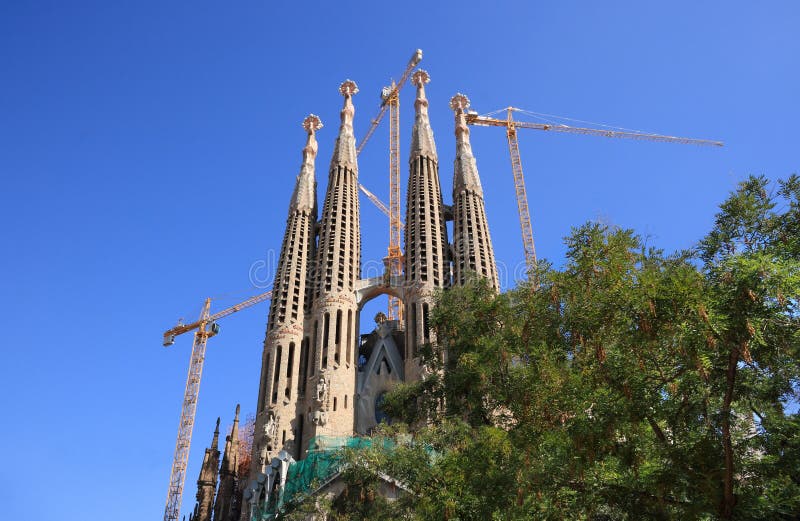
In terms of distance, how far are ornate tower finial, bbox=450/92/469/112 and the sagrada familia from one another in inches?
120

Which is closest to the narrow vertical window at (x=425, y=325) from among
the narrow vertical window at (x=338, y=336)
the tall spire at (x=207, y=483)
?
the narrow vertical window at (x=338, y=336)

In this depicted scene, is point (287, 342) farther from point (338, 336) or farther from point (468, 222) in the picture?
point (468, 222)

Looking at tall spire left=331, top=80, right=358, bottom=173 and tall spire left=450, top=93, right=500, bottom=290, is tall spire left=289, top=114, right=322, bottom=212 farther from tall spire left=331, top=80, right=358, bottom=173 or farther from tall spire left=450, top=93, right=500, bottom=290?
tall spire left=450, top=93, right=500, bottom=290

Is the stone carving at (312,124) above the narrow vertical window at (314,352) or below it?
above

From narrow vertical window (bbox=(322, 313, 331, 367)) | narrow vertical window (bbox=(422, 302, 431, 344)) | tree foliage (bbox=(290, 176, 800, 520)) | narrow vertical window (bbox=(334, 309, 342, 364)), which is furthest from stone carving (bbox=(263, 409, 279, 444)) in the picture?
tree foliage (bbox=(290, 176, 800, 520))

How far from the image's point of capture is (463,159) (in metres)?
48.3

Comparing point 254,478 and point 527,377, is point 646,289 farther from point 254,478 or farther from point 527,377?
point 254,478

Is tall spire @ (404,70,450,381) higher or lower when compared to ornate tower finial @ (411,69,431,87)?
lower

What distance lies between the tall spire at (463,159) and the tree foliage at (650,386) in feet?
111

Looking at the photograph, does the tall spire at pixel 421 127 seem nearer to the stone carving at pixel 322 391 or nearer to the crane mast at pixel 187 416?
the stone carving at pixel 322 391

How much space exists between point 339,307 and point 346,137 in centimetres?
1490

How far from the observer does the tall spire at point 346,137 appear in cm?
4844

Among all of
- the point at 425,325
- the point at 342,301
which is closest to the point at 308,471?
the point at 425,325

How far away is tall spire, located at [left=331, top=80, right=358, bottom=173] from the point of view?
1907 inches
